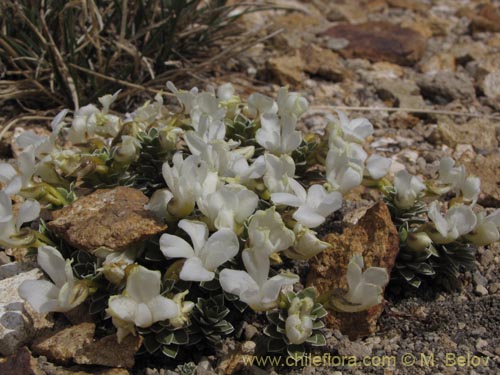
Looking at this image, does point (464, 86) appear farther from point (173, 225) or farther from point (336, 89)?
point (173, 225)

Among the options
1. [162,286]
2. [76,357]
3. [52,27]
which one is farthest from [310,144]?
[52,27]

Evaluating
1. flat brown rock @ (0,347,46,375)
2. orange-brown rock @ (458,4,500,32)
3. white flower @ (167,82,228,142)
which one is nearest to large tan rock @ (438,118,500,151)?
white flower @ (167,82,228,142)

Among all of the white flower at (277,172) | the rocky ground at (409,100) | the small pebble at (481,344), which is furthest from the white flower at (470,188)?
the white flower at (277,172)

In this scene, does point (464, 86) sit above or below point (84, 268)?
below

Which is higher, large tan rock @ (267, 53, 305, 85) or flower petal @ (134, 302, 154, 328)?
flower petal @ (134, 302, 154, 328)

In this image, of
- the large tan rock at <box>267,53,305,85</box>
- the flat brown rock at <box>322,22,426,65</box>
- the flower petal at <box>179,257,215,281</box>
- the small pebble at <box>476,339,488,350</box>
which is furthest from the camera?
the flat brown rock at <box>322,22,426,65</box>

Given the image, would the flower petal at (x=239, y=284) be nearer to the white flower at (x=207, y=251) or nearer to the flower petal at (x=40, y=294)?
the white flower at (x=207, y=251)

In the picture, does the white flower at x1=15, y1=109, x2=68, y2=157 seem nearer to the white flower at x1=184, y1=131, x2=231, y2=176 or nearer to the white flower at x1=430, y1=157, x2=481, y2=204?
the white flower at x1=184, y1=131, x2=231, y2=176
